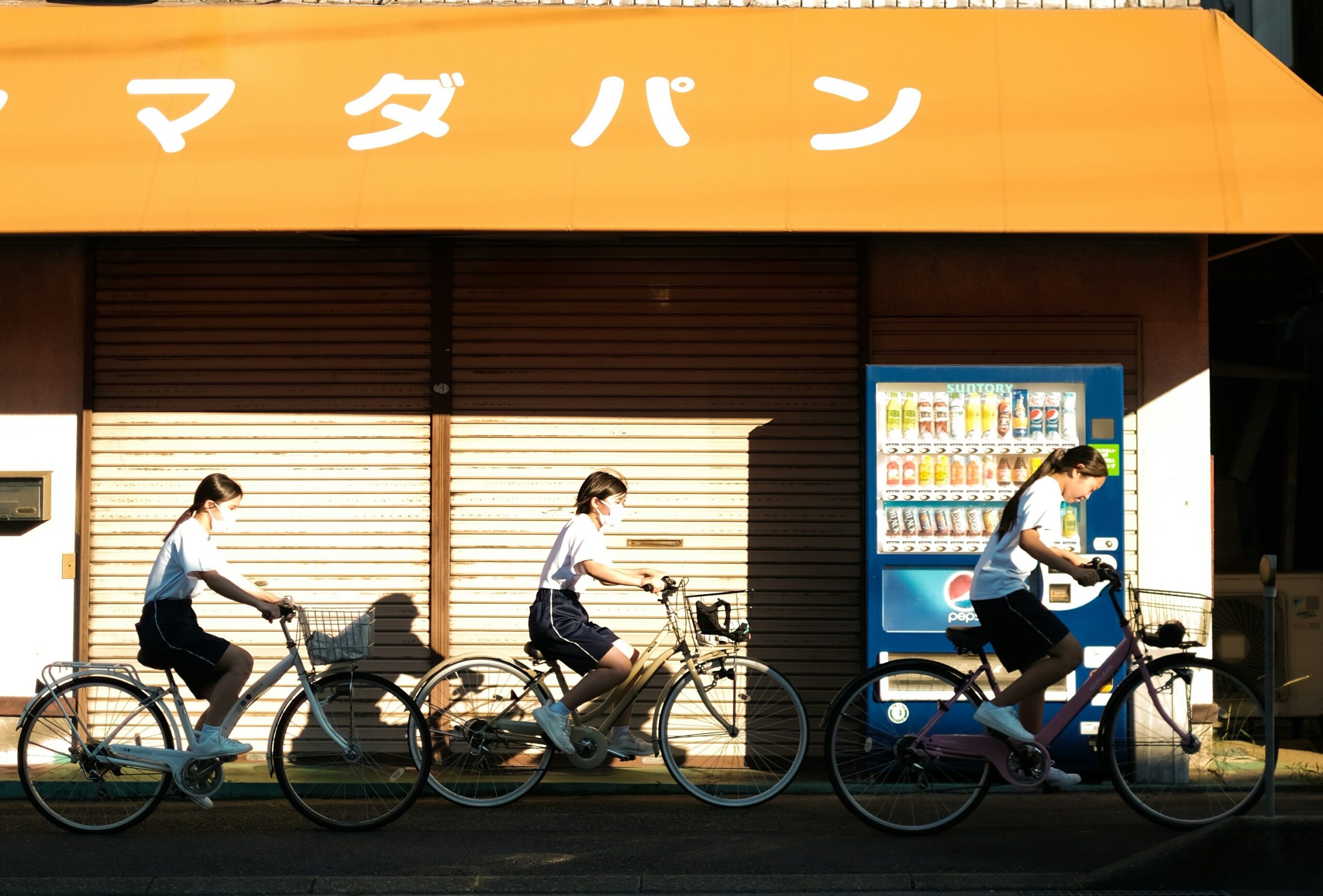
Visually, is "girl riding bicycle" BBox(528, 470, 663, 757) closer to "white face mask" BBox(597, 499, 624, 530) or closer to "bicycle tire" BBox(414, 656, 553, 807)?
"white face mask" BBox(597, 499, 624, 530)

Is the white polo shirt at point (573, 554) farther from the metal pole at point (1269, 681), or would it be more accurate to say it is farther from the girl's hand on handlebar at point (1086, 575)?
the metal pole at point (1269, 681)

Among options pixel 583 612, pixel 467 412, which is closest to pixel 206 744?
pixel 583 612

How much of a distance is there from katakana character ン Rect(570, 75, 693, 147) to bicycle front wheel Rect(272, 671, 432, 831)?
3.46 meters

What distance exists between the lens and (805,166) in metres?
7.92

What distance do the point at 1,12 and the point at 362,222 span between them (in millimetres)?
3007

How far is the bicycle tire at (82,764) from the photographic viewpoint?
688 centimetres

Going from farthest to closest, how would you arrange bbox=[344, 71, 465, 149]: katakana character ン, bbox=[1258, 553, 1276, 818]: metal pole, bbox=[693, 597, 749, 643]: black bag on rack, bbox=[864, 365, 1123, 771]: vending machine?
1. bbox=[344, 71, 465, 149]: katakana character ン
2. bbox=[864, 365, 1123, 771]: vending machine
3. bbox=[693, 597, 749, 643]: black bag on rack
4. bbox=[1258, 553, 1276, 818]: metal pole

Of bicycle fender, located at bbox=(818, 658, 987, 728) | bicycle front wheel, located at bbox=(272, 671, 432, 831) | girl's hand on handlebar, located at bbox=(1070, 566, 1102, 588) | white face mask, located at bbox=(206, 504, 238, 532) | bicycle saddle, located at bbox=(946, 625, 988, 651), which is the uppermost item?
white face mask, located at bbox=(206, 504, 238, 532)

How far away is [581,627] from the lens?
24.3 feet

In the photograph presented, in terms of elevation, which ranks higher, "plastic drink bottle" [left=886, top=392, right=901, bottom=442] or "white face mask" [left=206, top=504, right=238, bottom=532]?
"plastic drink bottle" [left=886, top=392, right=901, bottom=442]

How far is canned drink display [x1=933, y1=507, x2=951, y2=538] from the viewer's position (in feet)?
26.3

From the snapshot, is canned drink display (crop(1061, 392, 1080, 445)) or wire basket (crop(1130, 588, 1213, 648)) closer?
wire basket (crop(1130, 588, 1213, 648))

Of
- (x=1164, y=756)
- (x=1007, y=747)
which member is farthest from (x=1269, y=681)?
(x=1007, y=747)

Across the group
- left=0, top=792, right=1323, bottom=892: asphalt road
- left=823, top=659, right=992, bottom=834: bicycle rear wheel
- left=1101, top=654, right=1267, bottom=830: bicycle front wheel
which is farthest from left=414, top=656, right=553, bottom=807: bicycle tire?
left=1101, top=654, right=1267, bottom=830: bicycle front wheel
